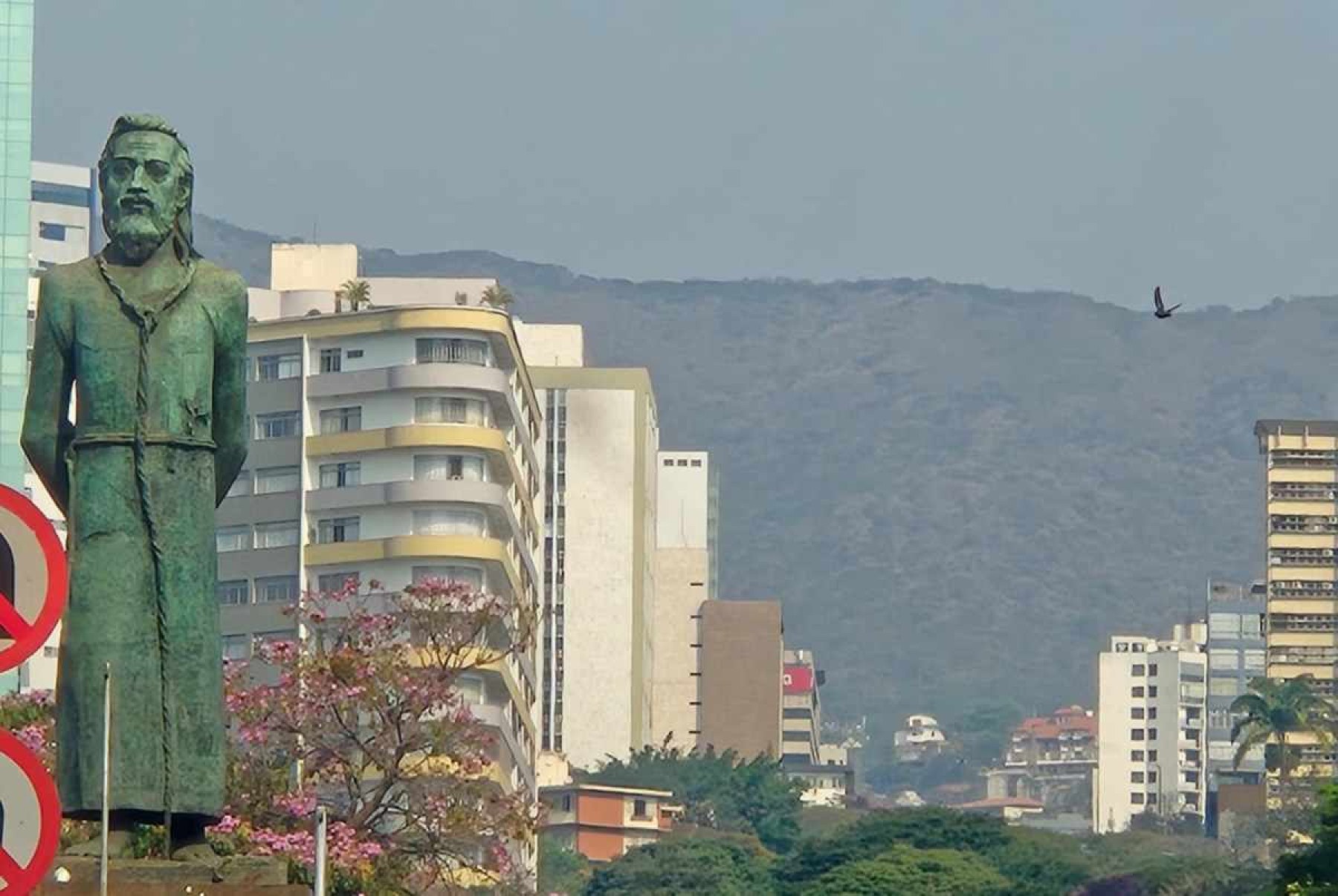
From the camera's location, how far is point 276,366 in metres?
158

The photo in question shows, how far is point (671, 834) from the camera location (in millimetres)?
198875

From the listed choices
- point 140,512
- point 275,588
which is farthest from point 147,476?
point 275,588

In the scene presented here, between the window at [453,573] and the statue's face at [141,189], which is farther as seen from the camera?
the window at [453,573]

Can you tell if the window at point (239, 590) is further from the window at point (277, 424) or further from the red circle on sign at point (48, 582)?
the red circle on sign at point (48, 582)

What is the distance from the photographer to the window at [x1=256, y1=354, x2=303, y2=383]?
6171 inches

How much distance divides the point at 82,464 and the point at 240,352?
4.53 feet

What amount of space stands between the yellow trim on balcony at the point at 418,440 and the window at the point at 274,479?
1.06 meters

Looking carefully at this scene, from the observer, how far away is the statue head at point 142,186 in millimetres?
31469

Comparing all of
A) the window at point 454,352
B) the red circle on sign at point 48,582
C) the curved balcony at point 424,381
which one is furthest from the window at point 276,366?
the red circle on sign at point 48,582

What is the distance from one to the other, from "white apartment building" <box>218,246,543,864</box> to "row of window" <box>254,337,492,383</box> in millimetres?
53

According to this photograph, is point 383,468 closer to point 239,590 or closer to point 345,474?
point 345,474

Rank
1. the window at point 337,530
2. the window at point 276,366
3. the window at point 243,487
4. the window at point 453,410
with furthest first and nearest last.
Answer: the window at point 243,487, the window at point 276,366, the window at point 337,530, the window at point 453,410

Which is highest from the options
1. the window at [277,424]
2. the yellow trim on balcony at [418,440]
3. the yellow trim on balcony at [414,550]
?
the window at [277,424]

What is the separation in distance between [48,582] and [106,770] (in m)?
6.91
